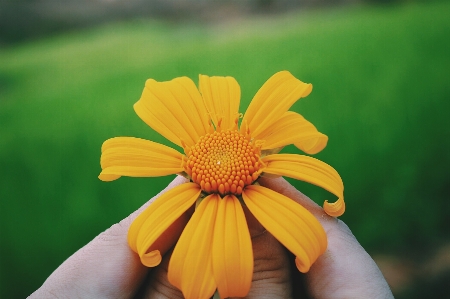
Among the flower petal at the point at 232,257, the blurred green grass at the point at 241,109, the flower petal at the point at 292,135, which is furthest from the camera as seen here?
the blurred green grass at the point at 241,109

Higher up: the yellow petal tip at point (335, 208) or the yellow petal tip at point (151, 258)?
the yellow petal tip at point (151, 258)

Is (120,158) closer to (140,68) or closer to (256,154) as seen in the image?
(256,154)

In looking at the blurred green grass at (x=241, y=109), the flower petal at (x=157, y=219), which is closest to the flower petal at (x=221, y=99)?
the flower petal at (x=157, y=219)

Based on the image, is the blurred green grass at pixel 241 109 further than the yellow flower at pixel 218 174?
Yes

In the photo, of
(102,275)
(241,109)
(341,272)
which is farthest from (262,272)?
(241,109)

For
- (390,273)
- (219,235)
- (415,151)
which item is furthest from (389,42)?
(219,235)

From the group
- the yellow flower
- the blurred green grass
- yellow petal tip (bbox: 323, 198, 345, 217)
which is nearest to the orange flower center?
the yellow flower

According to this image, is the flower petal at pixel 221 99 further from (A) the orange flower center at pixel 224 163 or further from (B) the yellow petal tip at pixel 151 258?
(B) the yellow petal tip at pixel 151 258
